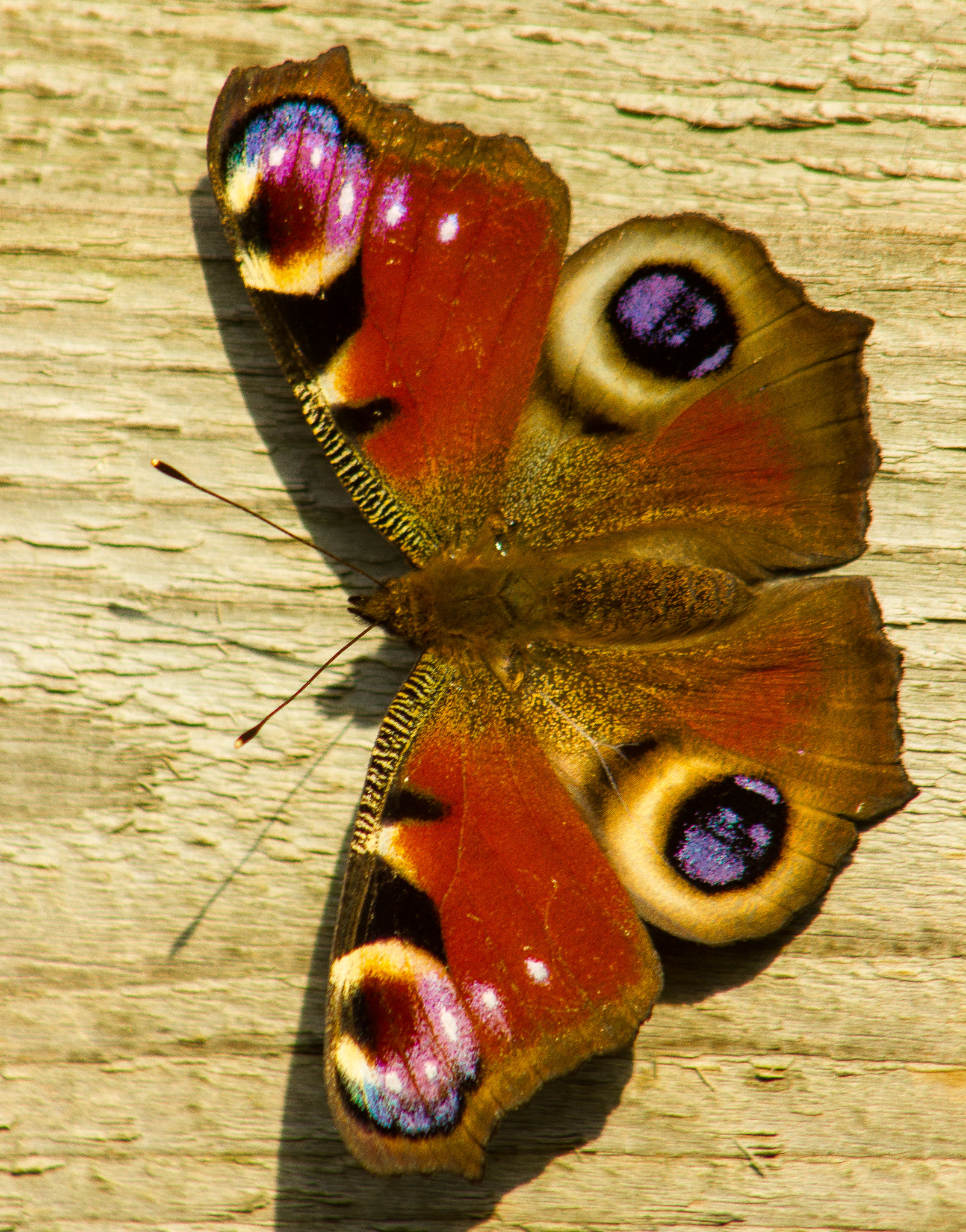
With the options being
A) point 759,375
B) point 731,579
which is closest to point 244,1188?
point 731,579

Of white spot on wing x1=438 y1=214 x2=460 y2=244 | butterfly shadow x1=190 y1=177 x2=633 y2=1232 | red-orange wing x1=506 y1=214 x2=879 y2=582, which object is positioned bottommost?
butterfly shadow x1=190 y1=177 x2=633 y2=1232

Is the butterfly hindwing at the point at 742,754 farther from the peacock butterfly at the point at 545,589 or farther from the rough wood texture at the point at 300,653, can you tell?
the rough wood texture at the point at 300,653

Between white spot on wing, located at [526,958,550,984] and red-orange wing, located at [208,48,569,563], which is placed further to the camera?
red-orange wing, located at [208,48,569,563]

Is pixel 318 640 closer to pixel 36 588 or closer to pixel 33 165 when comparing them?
pixel 36 588

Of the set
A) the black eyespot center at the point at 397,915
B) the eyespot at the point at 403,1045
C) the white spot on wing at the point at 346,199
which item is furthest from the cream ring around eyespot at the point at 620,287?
the eyespot at the point at 403,1045

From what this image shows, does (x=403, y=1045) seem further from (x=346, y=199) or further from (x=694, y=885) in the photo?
(x=346, y=199)

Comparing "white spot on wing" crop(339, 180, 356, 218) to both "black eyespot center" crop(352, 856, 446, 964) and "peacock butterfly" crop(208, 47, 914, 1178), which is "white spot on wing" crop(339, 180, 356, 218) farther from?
"black eyespot center" crop(352, 856, 446, 964)

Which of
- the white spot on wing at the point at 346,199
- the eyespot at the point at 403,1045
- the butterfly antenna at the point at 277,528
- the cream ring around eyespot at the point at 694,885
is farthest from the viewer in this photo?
the butterfly antenna at the point at 277,528

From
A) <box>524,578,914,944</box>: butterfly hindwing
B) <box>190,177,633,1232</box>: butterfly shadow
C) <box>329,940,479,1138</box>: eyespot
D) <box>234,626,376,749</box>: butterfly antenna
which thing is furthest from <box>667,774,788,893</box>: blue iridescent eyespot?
<box>234,626,376,749</box>: butterfly antenna
